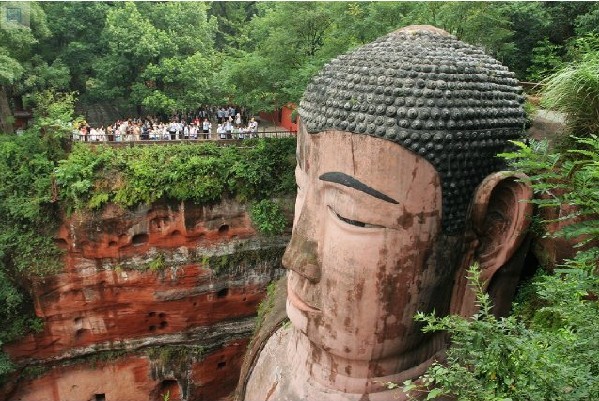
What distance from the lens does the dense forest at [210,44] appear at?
10359 mm

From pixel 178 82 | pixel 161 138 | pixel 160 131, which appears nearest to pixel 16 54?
pixel 178 82

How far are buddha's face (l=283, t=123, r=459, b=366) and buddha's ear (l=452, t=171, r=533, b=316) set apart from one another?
21cm

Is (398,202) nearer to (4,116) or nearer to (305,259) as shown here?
(305,259)

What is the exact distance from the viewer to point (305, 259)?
14.6 feet

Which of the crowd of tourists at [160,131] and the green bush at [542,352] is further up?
the crowd of tourists at [160,131]

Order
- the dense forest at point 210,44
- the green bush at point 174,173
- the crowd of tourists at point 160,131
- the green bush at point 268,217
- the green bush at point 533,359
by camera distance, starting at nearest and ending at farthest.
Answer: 1. the green bush at point 533,359
2. the dense forest at point 210,44
3. the green bush at point 174,173
4. the green bush at point 268,217
5. the crowd of tourists at point 160,131

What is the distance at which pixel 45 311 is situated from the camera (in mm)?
12414

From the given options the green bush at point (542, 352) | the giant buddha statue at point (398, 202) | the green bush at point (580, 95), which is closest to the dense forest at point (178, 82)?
the green bush at point (580, 95)

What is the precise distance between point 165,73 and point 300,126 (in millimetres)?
12070

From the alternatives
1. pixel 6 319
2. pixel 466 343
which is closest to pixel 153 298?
pixel 6 319

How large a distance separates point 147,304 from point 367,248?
10132 mm

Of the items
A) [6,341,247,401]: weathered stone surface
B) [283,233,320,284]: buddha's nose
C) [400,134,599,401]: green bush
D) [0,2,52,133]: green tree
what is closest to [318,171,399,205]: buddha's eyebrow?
[283,233,320,284]: buddha's nose

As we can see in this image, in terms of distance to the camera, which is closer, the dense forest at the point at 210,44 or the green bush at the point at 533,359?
the green bush at the point at 533,359

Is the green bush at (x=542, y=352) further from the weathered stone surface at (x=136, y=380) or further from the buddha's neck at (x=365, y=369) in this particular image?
the weathered stone surface at (x=136, y=380)
